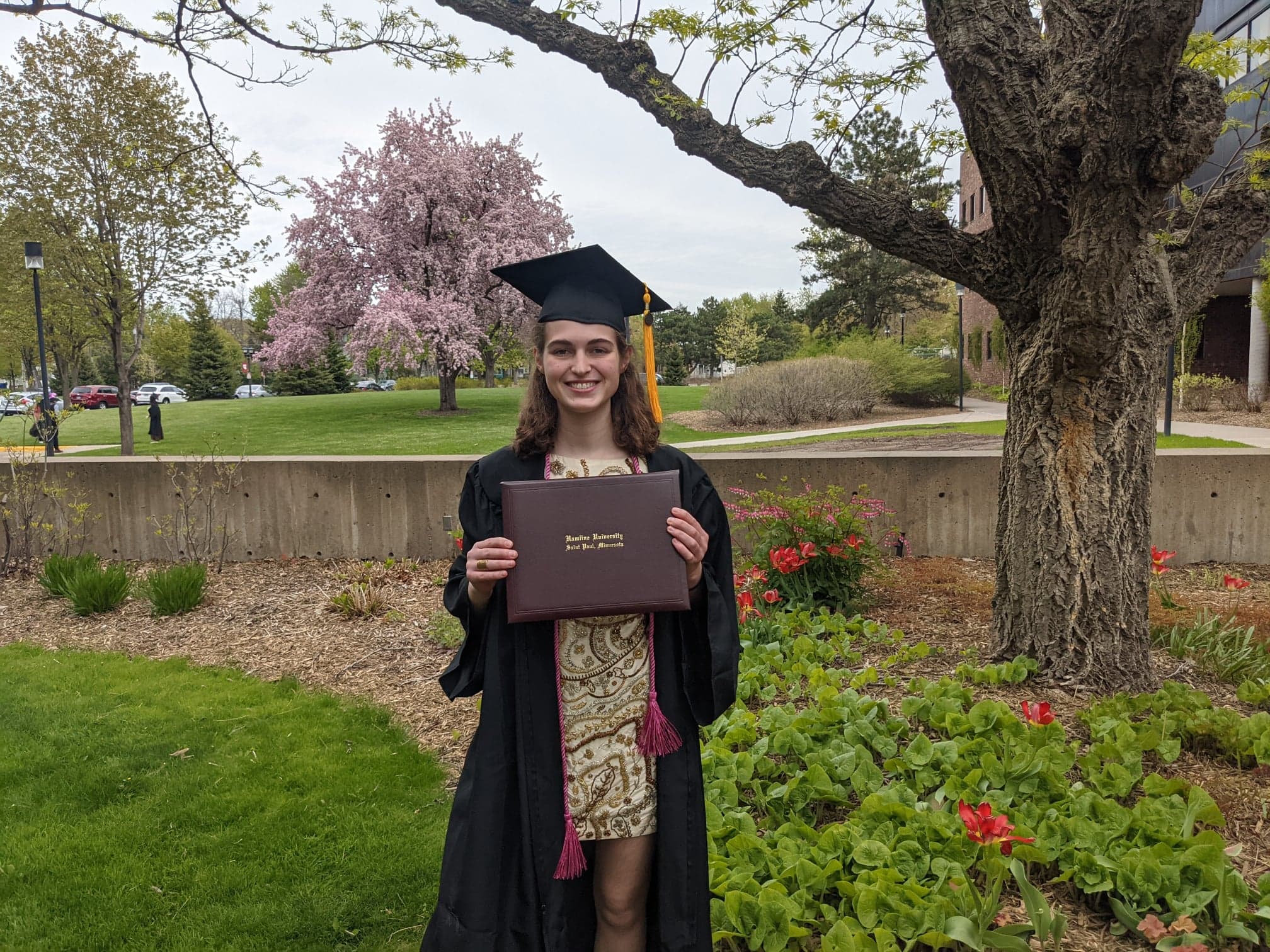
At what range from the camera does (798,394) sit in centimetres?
2214

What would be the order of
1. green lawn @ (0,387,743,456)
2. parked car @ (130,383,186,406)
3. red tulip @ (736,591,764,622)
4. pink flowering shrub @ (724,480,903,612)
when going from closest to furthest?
1. red tulip @ (736,591,764,622)
2. pink flowering shrub @ (724,480,903,612)
3. green lawn @ (0,387,743,456)
4. parked car @ (130,383,186,406)

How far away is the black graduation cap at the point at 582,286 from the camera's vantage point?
191 centimetres

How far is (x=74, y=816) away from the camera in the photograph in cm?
342

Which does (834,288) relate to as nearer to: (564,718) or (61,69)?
(61,69)

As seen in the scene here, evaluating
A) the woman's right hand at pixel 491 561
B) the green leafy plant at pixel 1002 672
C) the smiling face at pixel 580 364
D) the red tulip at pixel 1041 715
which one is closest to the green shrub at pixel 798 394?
the green leafy plant at pixel 1002 672

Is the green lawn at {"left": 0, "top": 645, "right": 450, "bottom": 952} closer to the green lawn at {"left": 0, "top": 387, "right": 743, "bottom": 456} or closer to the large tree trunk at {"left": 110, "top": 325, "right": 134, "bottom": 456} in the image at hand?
the green lawn at {"left": 0, "top": 387, "right": 743, "bottom": 456}

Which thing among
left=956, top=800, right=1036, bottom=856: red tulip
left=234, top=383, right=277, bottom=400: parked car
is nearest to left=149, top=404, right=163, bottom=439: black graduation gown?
left=956, top=800, right=1036, bottom=856: red tulip

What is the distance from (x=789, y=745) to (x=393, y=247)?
23810 millimetres

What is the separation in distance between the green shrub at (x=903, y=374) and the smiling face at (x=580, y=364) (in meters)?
23.3

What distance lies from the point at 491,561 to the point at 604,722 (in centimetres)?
47

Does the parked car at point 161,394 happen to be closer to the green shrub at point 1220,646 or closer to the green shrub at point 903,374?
the green shrub at point 903,374

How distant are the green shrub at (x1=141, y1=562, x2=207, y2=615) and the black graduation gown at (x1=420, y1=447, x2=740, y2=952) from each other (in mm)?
5147

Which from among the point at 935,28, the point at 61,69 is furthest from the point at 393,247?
the point at 935,28

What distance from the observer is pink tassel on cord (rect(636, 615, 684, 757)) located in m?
1.82
